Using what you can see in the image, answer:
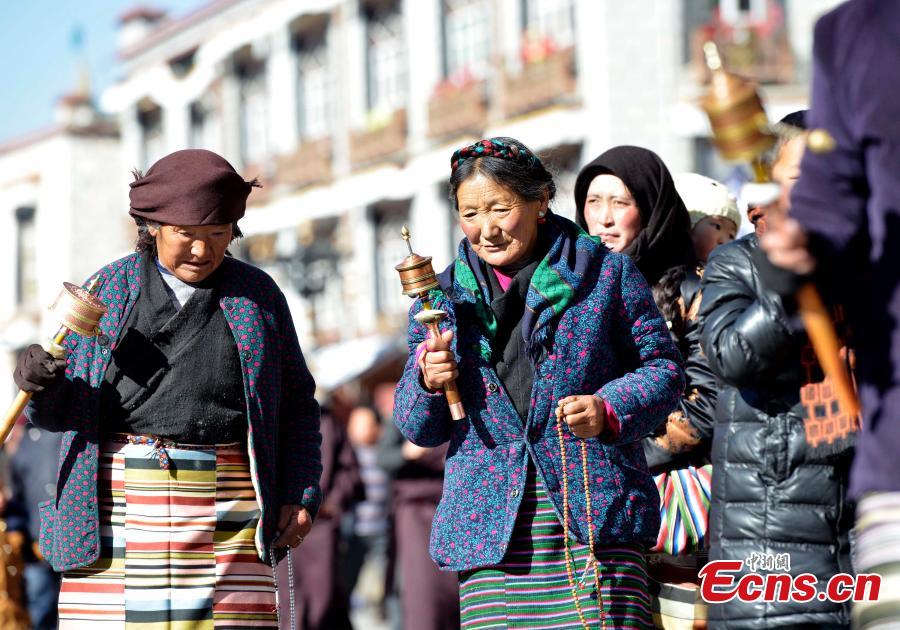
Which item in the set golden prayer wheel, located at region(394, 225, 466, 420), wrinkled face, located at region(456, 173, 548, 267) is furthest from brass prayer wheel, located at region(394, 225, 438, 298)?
wrinkled face, located at region(456, 173, 548, 267)

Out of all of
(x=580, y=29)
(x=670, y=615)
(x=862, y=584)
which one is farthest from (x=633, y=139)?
(x=862, y=584)

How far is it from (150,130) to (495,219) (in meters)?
32.0

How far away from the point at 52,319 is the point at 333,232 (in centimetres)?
2383

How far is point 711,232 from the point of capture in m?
6.02

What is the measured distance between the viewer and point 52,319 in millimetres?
4613

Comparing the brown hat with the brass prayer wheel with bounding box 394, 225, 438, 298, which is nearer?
the brass prayer wheel with bounding box 394, 225, 438, 298

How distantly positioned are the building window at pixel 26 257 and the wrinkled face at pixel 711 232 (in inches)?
1351

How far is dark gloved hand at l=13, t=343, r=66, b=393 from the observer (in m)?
4.51

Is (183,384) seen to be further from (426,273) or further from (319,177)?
(319,177)

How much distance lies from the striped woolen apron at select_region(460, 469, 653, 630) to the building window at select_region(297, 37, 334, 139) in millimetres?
24746

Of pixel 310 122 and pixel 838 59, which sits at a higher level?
pixel 310 122

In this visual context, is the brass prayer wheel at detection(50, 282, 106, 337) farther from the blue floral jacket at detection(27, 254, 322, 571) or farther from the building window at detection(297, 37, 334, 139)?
the building window at detection(297, 37, 334, 139)

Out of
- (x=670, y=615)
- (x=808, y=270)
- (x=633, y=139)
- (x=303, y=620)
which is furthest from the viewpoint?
(x=633, y=139)

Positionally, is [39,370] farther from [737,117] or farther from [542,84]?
[542,84]
